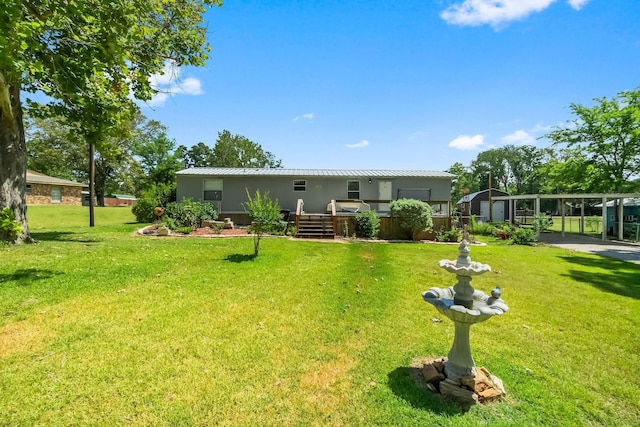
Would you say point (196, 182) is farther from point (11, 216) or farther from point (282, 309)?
point (282, 309)

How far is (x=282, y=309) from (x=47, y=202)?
34.0m

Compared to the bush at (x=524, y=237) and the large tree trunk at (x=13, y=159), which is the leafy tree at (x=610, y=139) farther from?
the large tree trunk at (x=13, y=159)

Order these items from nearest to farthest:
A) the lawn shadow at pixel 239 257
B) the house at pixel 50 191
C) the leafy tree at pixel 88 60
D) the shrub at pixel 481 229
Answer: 1. the leafy tree at pixel 88 60
2. the lawn shadow at pixel 239 257
3. the shrub at pixel 481 229
4. the house at pixel 50 191

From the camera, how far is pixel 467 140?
46.7 meters

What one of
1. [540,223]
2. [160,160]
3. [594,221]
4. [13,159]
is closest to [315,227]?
[13,159]

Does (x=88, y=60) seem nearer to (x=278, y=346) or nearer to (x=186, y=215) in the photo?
(x=278, y=346)

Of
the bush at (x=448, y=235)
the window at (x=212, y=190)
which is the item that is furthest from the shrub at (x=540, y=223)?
the window at (x=212, y=190)

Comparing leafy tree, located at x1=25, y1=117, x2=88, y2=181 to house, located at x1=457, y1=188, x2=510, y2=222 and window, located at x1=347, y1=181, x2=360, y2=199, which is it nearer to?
window, located at x1=347, y1=181, x2=360, y2=199

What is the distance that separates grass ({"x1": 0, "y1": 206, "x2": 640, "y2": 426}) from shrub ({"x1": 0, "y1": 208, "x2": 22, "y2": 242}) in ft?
4.35

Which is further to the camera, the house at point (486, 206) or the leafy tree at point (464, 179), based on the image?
the leafy tree at point (464, 179)

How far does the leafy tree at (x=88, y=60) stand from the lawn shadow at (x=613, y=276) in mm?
11283

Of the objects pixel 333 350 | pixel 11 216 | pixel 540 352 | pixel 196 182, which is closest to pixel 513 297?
pixel 540 352

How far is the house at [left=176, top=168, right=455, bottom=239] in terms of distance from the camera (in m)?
17.4

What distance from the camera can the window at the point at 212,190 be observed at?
1761 cm
